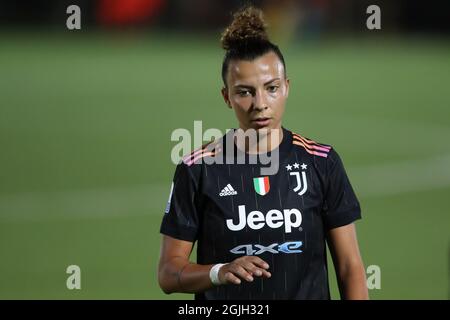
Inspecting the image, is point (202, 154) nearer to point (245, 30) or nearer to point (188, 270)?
point (188, 270)

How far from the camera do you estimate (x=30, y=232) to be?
12.4 metres

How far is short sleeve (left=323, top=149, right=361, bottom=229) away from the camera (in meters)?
5.25

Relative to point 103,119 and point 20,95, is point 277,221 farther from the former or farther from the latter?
point 20,95

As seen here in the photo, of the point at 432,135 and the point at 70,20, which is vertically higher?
the point at 70,20

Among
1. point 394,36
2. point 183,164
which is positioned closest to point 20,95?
point 394,36

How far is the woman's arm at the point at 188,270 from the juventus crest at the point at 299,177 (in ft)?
1.84

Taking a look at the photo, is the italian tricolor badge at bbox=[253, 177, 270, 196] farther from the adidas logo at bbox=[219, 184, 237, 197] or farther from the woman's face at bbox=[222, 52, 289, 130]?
the woman's face at bbox=[222, 52, 289, 130]

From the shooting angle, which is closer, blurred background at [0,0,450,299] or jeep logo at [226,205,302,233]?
jeep logo at [226,205,302,233]

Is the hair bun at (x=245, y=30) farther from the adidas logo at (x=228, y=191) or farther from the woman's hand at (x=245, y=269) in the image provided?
the woman's hand at (x=245, y=269)

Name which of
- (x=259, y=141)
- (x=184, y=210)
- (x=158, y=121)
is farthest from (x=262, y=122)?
(x=158, y=121)

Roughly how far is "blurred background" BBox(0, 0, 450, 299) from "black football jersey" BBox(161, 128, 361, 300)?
1.37 meters

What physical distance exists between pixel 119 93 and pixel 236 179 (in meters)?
19.6

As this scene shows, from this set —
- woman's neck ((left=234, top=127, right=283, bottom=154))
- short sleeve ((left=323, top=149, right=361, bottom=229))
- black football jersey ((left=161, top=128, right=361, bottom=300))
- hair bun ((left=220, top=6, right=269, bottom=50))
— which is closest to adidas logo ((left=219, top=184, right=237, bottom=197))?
black football jersey ((left=161, top=128, right=361, bottom=300))

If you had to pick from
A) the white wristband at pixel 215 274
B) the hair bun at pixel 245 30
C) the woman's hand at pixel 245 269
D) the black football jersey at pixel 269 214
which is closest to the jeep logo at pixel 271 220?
the black football jersey at pixel 269 214
